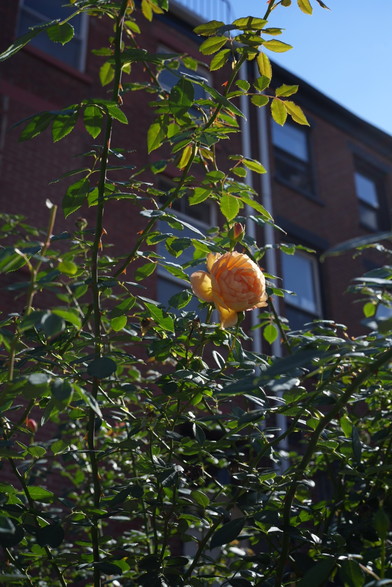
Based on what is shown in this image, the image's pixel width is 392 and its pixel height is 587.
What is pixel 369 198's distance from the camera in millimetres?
14594

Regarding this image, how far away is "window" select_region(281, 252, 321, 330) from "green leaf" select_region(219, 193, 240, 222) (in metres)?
9.36

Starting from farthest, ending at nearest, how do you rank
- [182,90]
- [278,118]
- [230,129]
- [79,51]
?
[79,51] < [278,118] < [230,129] < [182,90]

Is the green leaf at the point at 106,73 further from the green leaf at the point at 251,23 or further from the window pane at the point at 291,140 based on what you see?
the window pane at the point at 291,140

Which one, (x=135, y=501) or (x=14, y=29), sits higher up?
(x=14, y=29)

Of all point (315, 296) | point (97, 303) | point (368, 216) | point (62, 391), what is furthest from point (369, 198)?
point (62, 391)

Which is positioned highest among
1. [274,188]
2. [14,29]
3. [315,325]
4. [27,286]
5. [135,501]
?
[14,29]

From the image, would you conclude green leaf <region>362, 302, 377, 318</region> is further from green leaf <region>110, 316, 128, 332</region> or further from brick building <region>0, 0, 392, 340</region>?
brick building <region>0, 0, 392, 340</region>

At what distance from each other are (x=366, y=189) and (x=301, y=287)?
364 cm

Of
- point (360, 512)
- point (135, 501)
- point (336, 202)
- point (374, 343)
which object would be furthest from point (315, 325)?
point (336, 202)

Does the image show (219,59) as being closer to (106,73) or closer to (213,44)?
(213,44)

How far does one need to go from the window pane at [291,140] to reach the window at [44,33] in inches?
171

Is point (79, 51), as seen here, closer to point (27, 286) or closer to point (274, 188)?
point (274, 188)

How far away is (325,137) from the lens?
14.0 metres

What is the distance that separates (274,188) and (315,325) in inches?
383
